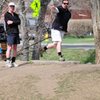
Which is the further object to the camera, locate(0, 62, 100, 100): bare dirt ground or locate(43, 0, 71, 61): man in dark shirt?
locate(43, 0, 71, 61): man in dark shirt

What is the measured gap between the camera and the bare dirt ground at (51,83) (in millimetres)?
9555

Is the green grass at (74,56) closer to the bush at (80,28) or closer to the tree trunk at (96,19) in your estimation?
the tree trunk at (96,19)

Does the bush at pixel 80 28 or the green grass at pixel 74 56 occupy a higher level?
the green grass at pixel 74 56

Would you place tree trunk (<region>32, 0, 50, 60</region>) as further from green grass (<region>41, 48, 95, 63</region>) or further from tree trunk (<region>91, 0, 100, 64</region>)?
tree trunk (<region>91, 0, 100, 64</region>)

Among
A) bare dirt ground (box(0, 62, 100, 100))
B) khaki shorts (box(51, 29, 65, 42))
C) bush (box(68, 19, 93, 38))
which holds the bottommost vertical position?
bush (box(68, 19, 93, 38))

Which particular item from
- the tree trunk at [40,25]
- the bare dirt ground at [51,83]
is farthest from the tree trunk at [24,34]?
the bare dirt ground at [51,83]

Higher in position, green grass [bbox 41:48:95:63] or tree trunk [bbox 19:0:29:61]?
tree trunk [bbox 19:0:29:61]

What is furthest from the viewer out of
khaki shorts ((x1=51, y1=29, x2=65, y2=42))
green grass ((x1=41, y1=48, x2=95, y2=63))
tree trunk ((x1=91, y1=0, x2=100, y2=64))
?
green grass ((x1=41, y1=48, x2=95, y2=63))

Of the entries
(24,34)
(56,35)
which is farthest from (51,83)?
(24,34)

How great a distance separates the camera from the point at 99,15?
541 inches

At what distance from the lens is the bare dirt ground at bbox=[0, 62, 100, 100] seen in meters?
9.55

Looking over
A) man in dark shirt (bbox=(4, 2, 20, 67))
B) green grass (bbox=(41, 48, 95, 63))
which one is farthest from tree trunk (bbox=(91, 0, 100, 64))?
green grass (bbox=(41, 48, 95, 63))

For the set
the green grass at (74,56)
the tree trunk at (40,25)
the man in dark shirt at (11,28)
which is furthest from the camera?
the green grass at (74,56)

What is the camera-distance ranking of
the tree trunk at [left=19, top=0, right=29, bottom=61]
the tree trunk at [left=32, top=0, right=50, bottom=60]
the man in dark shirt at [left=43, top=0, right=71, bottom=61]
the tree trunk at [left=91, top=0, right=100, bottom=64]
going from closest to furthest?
the man in dark shirt at [left=43, top=0, right=71, bottom=61]
the tree trunk at [left=91, top=0, right=100, bottom=64]
the tree trunk at [left=32, top=0, right=50, bottom=60]
the tree trunk at [left=19, top=0, right=29, bottom=61]
